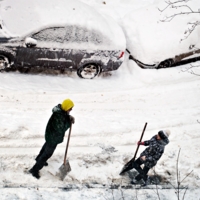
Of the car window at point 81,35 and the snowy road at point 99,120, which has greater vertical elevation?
the car window at point 81,35

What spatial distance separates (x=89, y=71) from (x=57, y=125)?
397 cm

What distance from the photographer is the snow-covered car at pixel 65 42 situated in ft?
30.8

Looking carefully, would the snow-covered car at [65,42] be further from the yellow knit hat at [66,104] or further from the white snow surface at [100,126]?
the yellow knit hat at [66,104]

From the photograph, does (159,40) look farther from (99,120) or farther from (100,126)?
(100,126)

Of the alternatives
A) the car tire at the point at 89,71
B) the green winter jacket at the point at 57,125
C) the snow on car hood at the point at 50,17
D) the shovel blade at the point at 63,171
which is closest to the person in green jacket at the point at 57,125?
the green winter jacket at the point at 57,125

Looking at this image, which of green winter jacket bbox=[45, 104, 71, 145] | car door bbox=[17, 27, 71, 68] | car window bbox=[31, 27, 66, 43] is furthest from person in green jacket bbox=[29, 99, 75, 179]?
car window bbox=[31, 27, 66, 43]

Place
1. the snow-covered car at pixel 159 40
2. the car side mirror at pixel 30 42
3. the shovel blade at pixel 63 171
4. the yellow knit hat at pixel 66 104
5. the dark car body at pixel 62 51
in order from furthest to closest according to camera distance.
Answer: the snow-covered car at pixel 159 40 → the dark car body at pixel 62 51 → the car side mirror at pixel 30 42 → the shovel blade at pixel 63 171 → the yellow knit hat at pixel 66 104

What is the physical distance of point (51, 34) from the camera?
376 inches

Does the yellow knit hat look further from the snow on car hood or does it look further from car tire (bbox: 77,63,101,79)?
car tire (bbox: 77,63,101,79)

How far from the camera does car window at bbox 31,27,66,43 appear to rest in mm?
9463

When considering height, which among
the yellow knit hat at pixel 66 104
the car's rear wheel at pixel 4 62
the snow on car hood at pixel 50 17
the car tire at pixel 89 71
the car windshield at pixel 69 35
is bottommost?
the car tire at pixel 89 71

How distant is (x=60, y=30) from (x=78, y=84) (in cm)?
157

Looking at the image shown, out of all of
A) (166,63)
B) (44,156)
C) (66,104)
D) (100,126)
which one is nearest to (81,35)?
(100,126)

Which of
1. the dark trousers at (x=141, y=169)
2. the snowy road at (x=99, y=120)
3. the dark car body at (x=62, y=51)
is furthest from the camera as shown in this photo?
the dark car body at (x=62, y=51)
